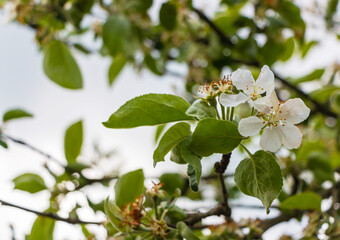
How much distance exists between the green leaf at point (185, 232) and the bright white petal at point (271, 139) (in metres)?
0.24

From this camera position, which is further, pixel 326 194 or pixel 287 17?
pixel 287 17

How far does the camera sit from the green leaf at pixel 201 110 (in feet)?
2.88

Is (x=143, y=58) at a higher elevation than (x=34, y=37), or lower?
lower

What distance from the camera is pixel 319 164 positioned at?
1.71 metres

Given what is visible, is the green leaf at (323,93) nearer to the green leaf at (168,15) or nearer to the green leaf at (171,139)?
the green leaf at (168,15)

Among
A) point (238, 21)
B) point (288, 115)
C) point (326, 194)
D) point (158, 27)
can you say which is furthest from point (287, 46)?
point (288, 115)

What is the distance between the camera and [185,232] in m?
0.95

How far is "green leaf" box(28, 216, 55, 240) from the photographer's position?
1383mm

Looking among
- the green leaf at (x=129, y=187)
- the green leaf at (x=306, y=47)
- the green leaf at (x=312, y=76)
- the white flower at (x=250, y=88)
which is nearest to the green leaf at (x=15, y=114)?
the green leaf at (x=129, y=187)

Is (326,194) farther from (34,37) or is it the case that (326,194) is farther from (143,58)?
(34,37)

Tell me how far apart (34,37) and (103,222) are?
1194 mm

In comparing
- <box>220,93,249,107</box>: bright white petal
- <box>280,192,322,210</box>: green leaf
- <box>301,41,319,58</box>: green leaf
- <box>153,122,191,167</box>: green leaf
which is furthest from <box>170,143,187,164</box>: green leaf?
<box>301,41,319,58</box>: green leaf

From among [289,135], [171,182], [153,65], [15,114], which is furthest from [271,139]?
[153,65]

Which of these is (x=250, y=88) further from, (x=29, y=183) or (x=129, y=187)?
(x=29, y=183)
